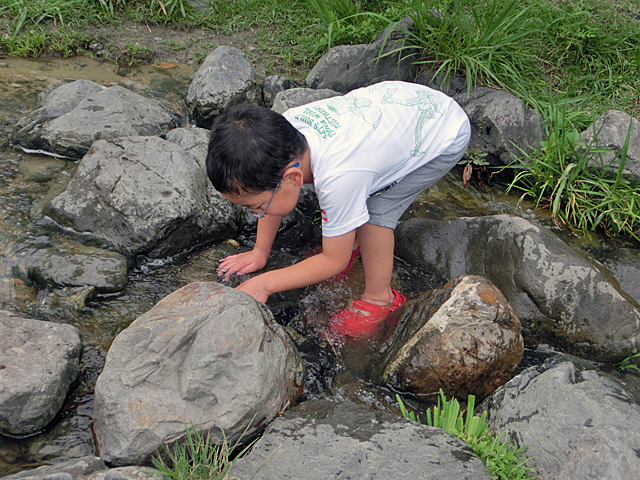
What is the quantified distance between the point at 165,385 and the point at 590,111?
388 cm

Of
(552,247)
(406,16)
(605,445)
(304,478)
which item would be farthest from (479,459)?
(406,16)

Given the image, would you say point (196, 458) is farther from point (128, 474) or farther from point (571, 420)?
point (571, 420)

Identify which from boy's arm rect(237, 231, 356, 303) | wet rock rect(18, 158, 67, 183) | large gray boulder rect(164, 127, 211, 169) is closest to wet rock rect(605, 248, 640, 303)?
boy's arm rect(237, 231, 356, 303)

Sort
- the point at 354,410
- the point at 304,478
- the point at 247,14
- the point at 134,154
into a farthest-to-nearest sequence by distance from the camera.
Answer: the point at 247,14 < the point at 134,154 < the point at 354,410 < the point at 304,478

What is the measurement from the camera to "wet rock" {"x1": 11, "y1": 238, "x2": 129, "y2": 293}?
2475mm

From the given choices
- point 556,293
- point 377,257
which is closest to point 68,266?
point 377,257

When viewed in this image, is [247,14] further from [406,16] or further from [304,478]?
[304,478]

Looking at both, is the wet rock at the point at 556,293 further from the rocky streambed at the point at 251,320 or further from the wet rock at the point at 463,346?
the wet rock at the point at 463,346

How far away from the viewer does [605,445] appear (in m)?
1.63

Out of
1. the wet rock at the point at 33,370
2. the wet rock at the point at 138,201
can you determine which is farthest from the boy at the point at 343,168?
the wet rock at the point at 33,370

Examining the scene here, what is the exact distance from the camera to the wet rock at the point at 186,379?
175cm

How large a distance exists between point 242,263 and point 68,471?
1.42 metres

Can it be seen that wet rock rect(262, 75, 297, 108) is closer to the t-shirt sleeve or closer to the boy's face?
the boy's face

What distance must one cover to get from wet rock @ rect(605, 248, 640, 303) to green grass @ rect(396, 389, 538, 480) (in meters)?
1.67
